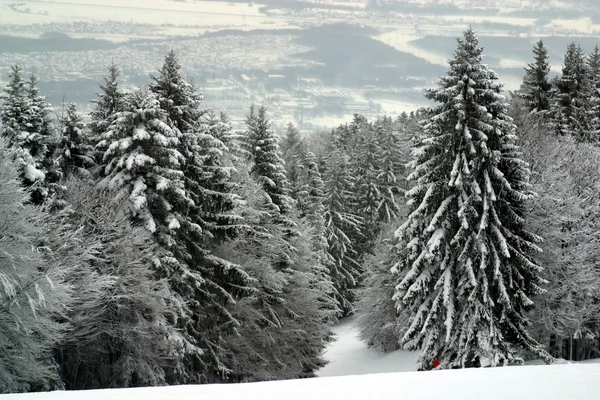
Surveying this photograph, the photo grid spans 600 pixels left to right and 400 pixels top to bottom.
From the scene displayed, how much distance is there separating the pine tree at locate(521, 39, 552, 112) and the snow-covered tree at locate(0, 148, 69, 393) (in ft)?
116

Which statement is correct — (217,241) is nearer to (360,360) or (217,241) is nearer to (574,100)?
(360,360)

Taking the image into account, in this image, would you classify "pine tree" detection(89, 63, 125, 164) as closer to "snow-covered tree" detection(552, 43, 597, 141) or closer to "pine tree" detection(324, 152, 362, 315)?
"pine tree" detection(324, 152, 362, 315)

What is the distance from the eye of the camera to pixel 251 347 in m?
26.5

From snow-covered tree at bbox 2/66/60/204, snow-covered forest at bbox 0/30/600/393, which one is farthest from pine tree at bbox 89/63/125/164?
snow-covered tree at bbox 2/66/60/204

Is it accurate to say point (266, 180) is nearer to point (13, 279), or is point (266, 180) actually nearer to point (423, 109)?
point (423, 109)

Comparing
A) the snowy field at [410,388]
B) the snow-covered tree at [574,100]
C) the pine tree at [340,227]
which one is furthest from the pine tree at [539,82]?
the snowy field at [410,388]

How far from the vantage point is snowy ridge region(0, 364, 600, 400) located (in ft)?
27.9

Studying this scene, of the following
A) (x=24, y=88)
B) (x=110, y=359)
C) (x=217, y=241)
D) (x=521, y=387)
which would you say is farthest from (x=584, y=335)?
(x=24, y=88)

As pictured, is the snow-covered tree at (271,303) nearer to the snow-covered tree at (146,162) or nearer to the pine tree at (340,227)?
the snow-covered tree at (146,162)

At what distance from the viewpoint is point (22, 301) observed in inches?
597

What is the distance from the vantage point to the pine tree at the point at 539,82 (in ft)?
133

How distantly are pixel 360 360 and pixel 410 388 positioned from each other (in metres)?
28.5

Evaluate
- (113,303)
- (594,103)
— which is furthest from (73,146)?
(594,103)

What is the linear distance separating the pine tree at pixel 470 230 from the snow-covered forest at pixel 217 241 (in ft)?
0.24
